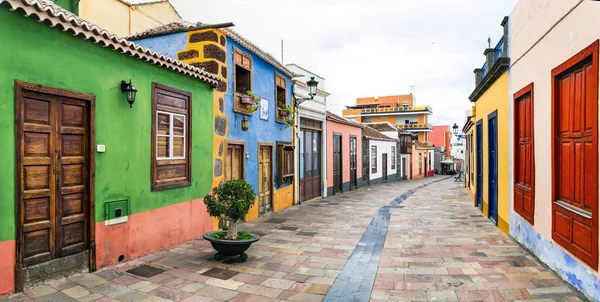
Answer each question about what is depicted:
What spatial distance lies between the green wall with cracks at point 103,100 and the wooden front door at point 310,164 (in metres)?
6.91

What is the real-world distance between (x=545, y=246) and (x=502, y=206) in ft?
10.1

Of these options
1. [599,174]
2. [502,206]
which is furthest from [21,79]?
[502,206]

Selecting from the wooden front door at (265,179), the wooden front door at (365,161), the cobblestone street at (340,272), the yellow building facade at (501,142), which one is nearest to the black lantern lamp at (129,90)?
the cobblestone street at (340,272)

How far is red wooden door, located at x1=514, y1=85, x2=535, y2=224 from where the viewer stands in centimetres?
641

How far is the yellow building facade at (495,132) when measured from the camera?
321 inches

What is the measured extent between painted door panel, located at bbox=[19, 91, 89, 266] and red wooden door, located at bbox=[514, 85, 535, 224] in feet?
23.7

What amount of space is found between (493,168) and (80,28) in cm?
990

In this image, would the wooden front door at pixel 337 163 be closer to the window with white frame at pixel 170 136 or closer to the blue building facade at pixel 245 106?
the blue building facade at pixel 245 106

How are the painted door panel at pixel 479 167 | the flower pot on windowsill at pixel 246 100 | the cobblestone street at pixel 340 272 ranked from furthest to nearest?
the painted door panel at pixel 479 167
the flower pot on windowsill at pixel 246 100
the cobblestone street at pixel 340 272

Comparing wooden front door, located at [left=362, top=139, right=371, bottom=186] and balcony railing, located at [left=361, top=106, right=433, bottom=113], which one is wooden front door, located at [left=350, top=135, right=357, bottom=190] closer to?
wooden front door, located at [left=362, top=139, right=371, bottom=186]

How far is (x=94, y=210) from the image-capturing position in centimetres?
528

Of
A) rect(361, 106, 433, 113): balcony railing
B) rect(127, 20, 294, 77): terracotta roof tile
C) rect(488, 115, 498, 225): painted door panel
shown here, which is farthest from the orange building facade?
rect(127, 20, 294, 77): terracotta roof tile

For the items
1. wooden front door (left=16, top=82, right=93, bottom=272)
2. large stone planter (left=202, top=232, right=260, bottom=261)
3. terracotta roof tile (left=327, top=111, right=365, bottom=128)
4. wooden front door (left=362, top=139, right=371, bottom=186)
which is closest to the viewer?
wooden front door (left=16, top=82, right=93, bottom=272)

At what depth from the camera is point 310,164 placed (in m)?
15.0
